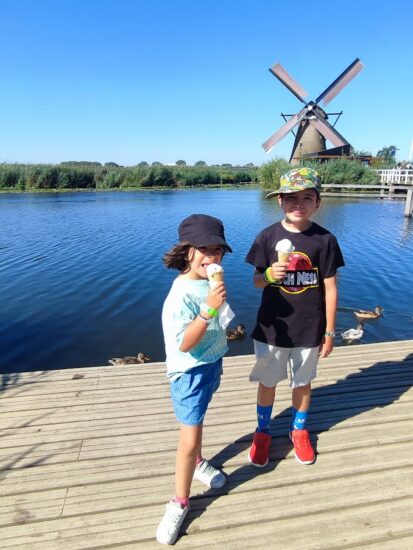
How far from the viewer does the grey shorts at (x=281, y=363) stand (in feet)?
8.75

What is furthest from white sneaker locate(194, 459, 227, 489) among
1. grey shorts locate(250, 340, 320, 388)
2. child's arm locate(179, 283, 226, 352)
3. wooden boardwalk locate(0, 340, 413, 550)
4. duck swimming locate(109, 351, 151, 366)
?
duck swimming locate(109, 351, 151, 366)

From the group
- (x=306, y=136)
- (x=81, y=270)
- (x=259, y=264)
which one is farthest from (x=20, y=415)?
(x=306, y=136)

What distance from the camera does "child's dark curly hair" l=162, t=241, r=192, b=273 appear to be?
203 centimetres

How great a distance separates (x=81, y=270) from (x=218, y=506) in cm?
1112

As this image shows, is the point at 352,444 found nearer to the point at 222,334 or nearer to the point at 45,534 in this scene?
the point at 222,334

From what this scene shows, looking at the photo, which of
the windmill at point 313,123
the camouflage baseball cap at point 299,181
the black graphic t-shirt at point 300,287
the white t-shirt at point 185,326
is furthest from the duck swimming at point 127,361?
the windmill at point 313,123

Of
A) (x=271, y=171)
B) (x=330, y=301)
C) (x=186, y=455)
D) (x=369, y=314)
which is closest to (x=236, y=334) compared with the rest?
(x=369, y=314)

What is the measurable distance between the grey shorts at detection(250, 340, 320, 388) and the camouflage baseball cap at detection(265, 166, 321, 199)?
3.60ft

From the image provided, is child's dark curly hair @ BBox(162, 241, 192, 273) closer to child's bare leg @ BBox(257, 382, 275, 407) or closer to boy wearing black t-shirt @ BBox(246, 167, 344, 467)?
boy wearing black t-shirt @ BBox(246, 167, 344, 467)

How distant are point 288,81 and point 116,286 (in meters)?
38.2

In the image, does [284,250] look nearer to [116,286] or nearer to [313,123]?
[116,286]

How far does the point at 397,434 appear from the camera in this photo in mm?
2947

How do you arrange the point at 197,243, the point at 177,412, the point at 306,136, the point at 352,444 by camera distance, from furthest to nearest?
1. the point at 306,136
2. the point at 352,444
3. the point at 177,412
4. the point at 197,243

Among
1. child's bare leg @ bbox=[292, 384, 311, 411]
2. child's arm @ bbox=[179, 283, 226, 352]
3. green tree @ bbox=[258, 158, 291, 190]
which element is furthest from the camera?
green tree @ bbox=[258, 158, 291, 190]
